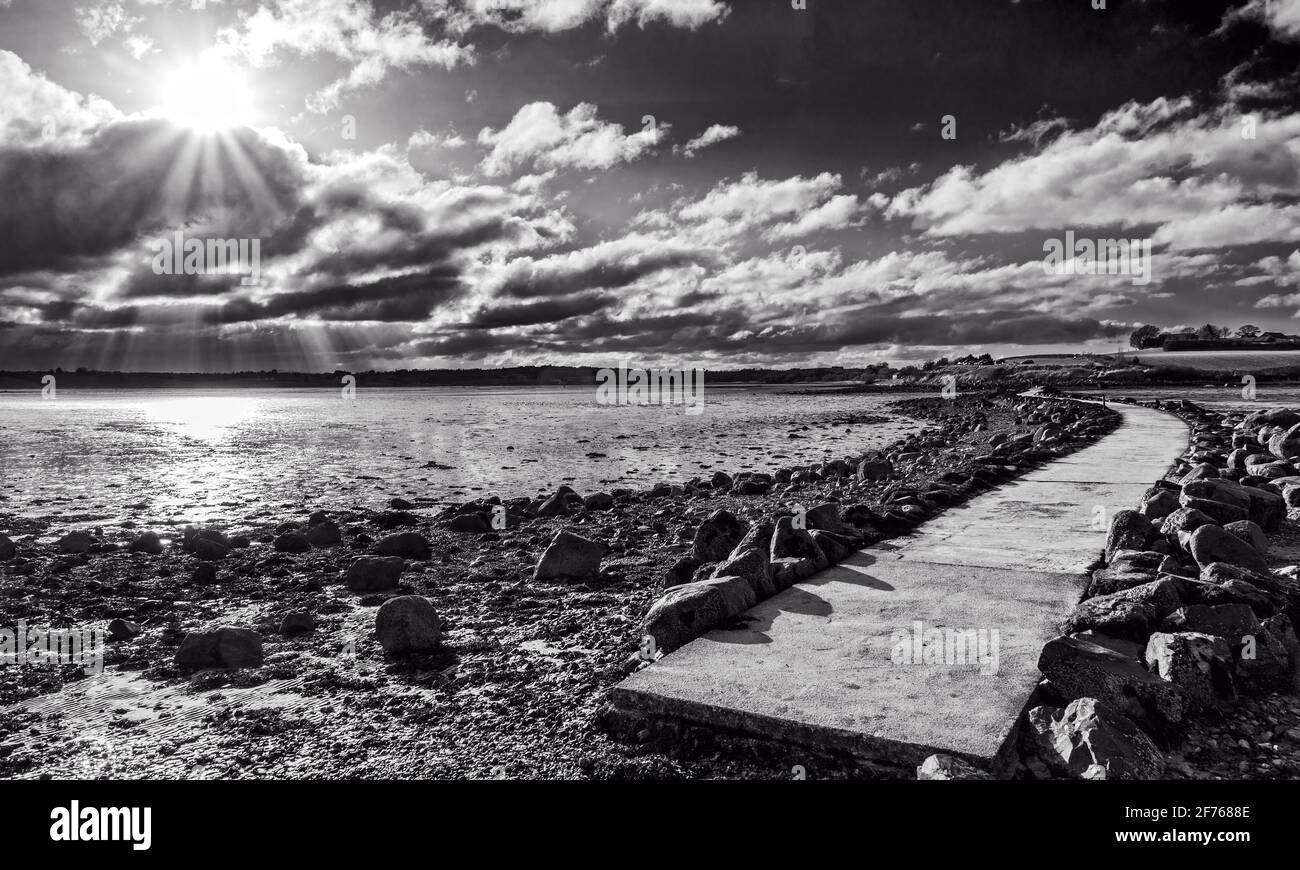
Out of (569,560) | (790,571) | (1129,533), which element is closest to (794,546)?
(790,571)

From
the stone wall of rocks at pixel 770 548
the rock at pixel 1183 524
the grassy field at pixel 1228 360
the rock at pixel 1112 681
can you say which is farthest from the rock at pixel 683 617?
the grassy field at pixel 1228 360

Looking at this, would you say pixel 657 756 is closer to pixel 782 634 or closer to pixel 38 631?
pixel 782 634

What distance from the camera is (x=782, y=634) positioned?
4082 mm

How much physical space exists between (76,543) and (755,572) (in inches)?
303

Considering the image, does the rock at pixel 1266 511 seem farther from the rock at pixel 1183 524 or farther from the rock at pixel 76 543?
the rock at pixel 76 543

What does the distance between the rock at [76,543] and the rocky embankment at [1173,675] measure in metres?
9.03

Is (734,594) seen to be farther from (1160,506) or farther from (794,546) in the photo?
(1160,506)

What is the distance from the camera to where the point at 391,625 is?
4.74 meters

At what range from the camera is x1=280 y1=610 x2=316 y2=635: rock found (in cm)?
525

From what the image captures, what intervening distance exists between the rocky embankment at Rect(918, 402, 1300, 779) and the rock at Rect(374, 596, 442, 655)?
3048mm

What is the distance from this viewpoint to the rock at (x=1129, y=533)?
5398mm

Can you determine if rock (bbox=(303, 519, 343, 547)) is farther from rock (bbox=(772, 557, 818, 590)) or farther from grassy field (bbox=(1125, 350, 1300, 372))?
grassy field (bbox=(1125, 350, 1300, 372))

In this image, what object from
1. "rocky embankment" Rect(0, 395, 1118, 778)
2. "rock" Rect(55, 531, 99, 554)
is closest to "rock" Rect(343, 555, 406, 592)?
"rocky embankment" Rect(0, 395, 1118, 778)
